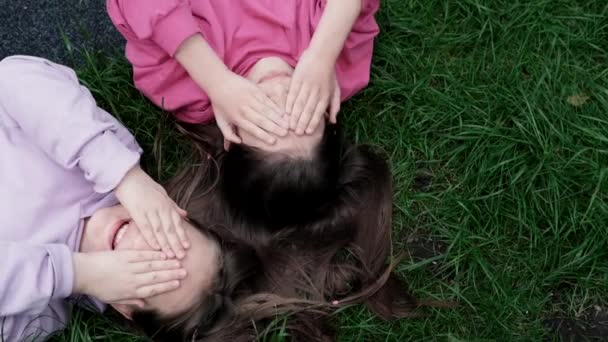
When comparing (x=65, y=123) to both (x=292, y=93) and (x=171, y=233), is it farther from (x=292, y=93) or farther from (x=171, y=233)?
(x=292, y=93)

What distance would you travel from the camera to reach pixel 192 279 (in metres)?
1.94

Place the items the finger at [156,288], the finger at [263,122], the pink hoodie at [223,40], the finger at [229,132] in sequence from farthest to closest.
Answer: the pink hoodie at [223,40], the finger at [229,132], the finger at [263,122], the finger at [156,288]

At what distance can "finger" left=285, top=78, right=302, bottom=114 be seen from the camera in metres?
2.04

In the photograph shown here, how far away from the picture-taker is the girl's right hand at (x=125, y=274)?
6.23 feet

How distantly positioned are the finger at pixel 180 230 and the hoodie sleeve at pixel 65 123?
0.21 m

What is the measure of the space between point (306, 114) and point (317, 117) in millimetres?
47

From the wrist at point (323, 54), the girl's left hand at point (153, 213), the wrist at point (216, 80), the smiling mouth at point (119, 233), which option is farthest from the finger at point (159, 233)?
the wrist at point (323, 54)

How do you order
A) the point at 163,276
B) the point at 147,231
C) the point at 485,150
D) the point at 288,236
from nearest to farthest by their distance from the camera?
the point at 163,276
the point at 147,231
the point at 288,236
the point at 485,150

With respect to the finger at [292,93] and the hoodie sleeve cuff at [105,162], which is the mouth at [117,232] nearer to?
the hoodie sleeve cuff at [105,162]

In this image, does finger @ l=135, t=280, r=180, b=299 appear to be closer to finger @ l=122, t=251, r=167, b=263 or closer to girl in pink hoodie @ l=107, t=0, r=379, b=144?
finger @ l=122, t=251, r=167, b=263

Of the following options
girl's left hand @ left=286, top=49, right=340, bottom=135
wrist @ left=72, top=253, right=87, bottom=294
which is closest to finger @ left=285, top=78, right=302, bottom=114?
girl's left hand @ left=286, top=49, right=340, bottom=135

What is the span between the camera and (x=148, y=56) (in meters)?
2.37

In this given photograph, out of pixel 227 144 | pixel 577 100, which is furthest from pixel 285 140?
pixel 577 100

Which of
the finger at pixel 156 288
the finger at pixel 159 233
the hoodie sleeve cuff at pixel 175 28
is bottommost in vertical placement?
the finger at pixel 156 288
